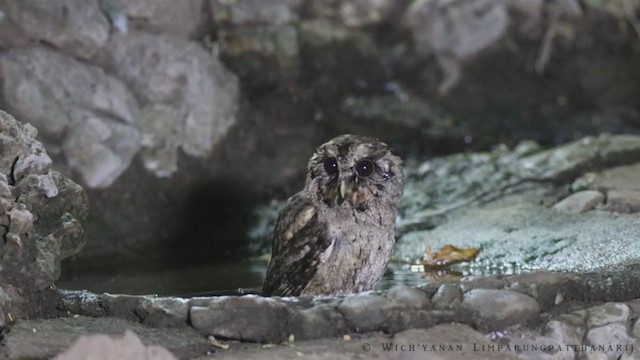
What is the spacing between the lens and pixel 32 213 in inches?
145

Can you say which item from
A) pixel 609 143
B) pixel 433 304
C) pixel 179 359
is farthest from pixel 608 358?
pixel 609 143

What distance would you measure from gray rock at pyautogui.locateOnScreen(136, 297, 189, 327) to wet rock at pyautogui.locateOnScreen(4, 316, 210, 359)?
0.04m

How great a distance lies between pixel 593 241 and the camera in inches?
193

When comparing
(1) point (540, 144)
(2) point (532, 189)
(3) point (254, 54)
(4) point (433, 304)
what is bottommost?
(4) point (433, 304)

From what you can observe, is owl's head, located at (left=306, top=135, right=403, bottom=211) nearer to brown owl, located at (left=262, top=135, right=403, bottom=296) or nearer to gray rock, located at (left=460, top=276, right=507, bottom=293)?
brown owl, located at (left=262, top=135, right=403, bottom=296)

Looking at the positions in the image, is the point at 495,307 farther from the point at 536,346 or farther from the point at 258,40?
the point at 258,40

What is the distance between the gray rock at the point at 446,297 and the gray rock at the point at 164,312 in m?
0.88

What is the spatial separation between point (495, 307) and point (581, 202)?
2423mm

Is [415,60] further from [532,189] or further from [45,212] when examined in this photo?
[45,212]

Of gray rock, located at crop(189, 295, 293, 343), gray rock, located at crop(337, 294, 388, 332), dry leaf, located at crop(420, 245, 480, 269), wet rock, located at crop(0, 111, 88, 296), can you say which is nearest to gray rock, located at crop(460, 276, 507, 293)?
gray rock, located at crop(337, 294, 388, 332)

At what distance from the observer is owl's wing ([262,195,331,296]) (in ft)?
14.6

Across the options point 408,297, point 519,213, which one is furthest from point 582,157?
point 408,297

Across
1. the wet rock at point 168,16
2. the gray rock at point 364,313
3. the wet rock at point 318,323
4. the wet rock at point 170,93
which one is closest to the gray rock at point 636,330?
the gray rock at point 364,313

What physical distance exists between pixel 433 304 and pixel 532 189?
311 cm
